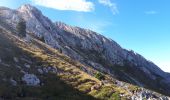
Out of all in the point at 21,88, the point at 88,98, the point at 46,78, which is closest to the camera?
the point at 21,88

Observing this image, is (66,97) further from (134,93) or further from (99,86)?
(134,93)

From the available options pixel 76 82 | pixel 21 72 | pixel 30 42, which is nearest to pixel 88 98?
pixel 76 82

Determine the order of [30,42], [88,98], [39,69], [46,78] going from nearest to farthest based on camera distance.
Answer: [88,98] < [46,78] < [39,69] < [30,42]

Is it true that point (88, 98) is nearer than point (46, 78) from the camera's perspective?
Yes

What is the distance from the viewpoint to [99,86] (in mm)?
114250

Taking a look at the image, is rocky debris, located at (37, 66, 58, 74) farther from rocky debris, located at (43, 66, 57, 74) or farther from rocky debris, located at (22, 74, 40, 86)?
rocky debris, located at (22, 74, 40, 86)

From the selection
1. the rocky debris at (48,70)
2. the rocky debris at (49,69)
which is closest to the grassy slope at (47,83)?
the rocky debris at (48,70)

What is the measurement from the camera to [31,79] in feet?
343

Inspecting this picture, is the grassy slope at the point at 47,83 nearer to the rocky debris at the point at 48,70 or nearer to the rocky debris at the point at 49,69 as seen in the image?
the rocky debris at the point at 48,70

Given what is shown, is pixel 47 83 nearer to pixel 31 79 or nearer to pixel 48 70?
pixel 31 79

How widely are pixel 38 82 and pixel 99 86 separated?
22.3 meters

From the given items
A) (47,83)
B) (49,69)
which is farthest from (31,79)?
(49,69)

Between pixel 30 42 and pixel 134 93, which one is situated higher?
pixel 30 42

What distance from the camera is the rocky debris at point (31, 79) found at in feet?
337
